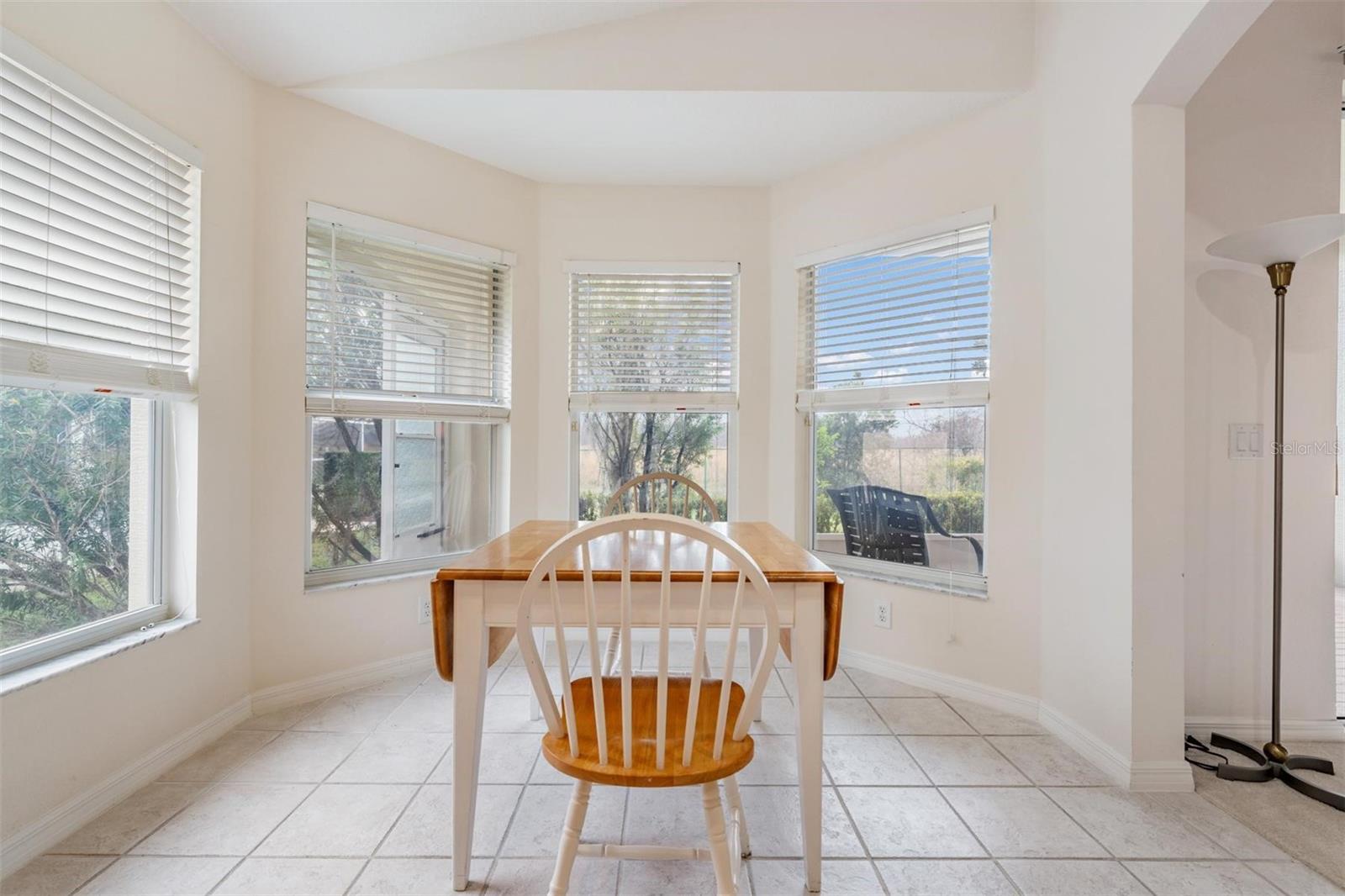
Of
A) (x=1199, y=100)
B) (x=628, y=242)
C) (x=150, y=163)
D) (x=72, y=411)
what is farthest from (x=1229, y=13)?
(x=72, y=411)

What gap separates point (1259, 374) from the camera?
1.98m

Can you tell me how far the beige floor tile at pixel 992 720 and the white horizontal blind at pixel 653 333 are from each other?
1.71 m

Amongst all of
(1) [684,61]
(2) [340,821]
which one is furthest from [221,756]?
(1) [684,61]

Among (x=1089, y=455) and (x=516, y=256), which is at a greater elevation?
(x=516, y=256)

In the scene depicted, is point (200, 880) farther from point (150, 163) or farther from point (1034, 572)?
point (1034, 572)

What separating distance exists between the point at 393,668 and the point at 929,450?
2.53 m

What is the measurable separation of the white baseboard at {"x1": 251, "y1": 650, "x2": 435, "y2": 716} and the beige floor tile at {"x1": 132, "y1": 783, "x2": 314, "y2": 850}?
20.7 inches

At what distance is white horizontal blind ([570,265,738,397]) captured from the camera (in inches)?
117

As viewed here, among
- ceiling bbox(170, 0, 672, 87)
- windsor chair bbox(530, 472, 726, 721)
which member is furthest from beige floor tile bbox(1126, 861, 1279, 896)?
ceiling bbox(170, 0, 672, 87)

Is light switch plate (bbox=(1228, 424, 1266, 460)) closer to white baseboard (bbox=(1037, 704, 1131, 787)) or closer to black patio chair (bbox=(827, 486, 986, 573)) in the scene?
black patio chair (bbox=(827, 486, 986, 573))

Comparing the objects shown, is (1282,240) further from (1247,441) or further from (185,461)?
(185,461)

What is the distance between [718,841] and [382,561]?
2012mm

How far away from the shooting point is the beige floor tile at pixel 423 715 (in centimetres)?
205

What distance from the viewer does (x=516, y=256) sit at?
2.87m
